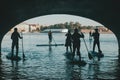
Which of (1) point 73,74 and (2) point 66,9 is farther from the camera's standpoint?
(2) point 66,9

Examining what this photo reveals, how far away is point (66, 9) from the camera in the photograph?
107 ft

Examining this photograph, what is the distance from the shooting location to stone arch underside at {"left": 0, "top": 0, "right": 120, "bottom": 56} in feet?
83.1

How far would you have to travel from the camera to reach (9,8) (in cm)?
2559

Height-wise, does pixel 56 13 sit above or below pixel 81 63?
above

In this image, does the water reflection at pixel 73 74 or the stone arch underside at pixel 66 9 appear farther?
the stone arch underside at pixel 66 9

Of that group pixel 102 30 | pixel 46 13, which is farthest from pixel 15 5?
pixel 102 30

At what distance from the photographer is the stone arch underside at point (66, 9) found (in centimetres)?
2534

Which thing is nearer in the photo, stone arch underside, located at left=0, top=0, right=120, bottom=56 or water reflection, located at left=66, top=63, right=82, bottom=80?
water reflection, located at left=66, top=63, right=82, bottom=80

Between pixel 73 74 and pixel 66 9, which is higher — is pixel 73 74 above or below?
below

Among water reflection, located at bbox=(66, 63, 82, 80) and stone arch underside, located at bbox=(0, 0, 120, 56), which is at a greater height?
stone arch underside, located at bbox=(0, 0, 120, 56)

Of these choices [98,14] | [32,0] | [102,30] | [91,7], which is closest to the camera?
[32,0]

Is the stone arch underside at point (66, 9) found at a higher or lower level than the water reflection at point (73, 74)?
higher

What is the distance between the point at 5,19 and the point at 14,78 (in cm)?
1418

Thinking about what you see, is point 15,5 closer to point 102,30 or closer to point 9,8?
point 9,8
